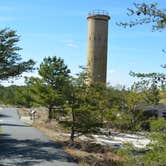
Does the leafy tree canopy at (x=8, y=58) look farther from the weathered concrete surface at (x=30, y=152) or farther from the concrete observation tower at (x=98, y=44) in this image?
the concrete observation tower at (x=98, y=44)

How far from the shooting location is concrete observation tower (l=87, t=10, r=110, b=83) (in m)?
54.2

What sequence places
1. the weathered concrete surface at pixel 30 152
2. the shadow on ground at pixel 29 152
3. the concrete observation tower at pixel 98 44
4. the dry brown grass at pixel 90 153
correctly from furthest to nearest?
the concrete observation tower at pixel 98 44
the dry brown grass at pixel 90 153
the shadow on ground at pixel 29 152
the weathered concrete surface at pixel 30 152

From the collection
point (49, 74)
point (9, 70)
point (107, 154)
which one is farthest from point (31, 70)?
point (49, 74)

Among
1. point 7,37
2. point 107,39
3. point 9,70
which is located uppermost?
point 107,39

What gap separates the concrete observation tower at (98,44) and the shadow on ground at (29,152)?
3067 centimetres

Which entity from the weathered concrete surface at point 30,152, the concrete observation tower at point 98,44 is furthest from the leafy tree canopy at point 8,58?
the concrete observation tower at point 98,44

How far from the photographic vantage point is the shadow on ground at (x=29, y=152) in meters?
18.0

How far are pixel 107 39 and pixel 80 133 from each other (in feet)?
101

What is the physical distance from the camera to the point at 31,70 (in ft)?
82.3

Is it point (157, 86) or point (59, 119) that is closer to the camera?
point (157, 86)

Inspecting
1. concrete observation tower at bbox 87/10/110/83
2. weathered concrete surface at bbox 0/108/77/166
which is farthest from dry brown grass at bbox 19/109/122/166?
concrete observation tower at bbox 87/10/110/83

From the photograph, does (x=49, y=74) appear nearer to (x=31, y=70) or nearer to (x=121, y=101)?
(x=121, y=101)

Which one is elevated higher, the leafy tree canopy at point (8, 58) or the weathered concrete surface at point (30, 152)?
the leafy tree canopy at point (8, 58)

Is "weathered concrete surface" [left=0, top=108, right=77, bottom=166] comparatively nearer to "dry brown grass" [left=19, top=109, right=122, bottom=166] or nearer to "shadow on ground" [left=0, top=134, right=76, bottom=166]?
"shadow on ground" [left=0, top=134, right=76, bottom=166]
